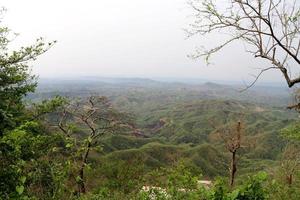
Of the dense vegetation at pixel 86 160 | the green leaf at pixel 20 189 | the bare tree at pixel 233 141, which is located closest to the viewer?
the green leaf at pixel 20 189

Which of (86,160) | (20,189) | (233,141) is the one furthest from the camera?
(86,160)

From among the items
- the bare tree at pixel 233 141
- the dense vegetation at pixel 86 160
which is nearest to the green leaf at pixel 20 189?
the dense vegetation at pixel 86 160

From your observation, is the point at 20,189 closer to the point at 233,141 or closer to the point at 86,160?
the point at 233,141

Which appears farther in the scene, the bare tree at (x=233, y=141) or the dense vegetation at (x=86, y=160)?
the bare tree at (x=233, y=141)

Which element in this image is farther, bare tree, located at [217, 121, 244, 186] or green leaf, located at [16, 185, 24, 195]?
bare tree, located at [217, 121, 244, 186]

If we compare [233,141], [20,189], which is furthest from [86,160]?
[20,189]

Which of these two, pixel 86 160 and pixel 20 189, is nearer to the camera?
pixel 20 189

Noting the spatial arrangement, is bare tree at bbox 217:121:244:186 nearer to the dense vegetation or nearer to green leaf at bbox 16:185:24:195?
the dense vegetation

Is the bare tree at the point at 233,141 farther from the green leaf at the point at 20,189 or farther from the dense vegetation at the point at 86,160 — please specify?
the green leaf at the point at 20,189

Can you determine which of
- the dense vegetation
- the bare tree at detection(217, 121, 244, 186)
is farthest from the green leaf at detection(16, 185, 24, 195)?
the bare tree at detection(217, 121, 244, 186)

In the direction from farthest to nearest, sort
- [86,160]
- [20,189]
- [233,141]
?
[86,160] → [233,141] → [20,189]

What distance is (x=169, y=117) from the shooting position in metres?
193

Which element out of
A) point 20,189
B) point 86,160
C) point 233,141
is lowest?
point 86,160

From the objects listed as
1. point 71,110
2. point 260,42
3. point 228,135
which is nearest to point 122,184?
point 71,110
